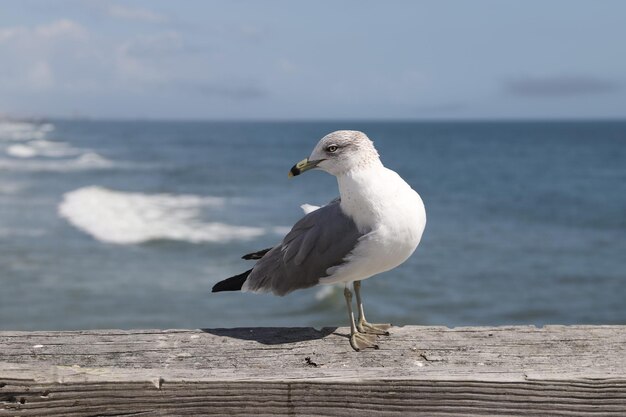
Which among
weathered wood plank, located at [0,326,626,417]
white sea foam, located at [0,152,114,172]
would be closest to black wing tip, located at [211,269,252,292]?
weathered wood plank, located at [0,326,626,417]

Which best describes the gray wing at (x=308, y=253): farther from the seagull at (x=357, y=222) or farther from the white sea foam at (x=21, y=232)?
the white sea foam at (x=21, y=232)

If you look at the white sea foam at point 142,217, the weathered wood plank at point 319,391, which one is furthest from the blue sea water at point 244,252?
the weathered wood plank at point 319,391

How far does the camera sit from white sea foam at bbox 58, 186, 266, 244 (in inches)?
711

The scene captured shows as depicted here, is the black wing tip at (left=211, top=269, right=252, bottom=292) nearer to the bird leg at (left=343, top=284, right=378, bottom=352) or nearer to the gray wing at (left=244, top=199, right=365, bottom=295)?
the gray wing at (left=244, top=199, right=365, bottom=295)

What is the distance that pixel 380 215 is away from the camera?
9.80 feet

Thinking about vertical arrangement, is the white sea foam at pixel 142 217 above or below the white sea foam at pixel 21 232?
above

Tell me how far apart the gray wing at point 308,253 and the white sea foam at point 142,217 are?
14.1 metres

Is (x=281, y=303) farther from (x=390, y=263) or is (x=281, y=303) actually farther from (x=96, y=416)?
(x=96, y=416)

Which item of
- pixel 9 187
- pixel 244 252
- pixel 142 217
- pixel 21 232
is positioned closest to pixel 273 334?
pixel 244 252

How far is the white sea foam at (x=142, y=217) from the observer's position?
59.3 feet

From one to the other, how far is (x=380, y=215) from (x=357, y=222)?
5.1 inches

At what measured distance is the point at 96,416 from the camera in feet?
7.04

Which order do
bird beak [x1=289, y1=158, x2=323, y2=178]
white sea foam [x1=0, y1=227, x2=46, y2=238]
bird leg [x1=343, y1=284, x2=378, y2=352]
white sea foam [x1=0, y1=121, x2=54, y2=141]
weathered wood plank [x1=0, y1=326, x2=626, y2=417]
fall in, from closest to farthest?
weathered wood plank [x1=0, y1=326, x2=626, y2=417]
bird leg [x1=343, y1=284, x2=378, y2=352]
bird beak [x1=289, y1=158, x2=323, y2=178]
white sea foam [x1=0, y1=227, x2=46, y2=238]
white sea foam [x1=0, y1=121, x2=54, y2=141]

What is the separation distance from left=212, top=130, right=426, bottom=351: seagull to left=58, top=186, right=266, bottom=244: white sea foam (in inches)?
564
